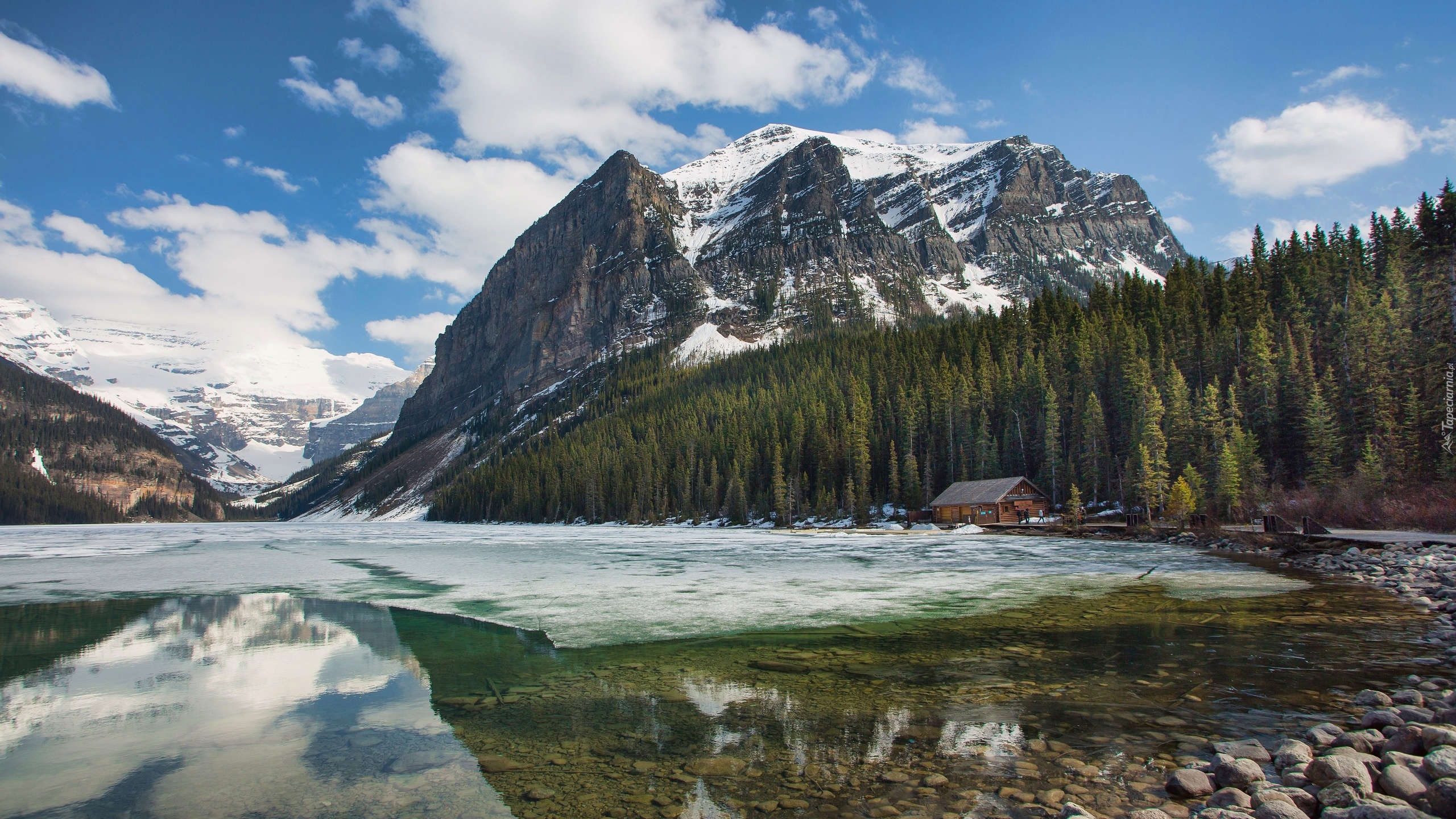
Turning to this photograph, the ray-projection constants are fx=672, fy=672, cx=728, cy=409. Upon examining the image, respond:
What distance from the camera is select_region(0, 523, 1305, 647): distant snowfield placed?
1731 centimetres

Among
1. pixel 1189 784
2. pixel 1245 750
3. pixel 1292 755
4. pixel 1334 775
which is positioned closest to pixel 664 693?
pixel 1189 784

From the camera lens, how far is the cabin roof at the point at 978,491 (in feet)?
210

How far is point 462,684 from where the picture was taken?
1081 centimetres

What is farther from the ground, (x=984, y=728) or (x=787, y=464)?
(x=787, y=464)

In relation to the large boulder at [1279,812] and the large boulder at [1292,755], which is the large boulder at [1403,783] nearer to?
the large boulder at [1292,755]

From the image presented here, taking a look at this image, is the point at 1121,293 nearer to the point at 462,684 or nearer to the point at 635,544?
the point at 635,544

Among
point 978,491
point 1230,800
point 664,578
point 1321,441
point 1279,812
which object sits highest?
point 1321,441

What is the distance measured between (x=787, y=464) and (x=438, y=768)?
91081 millimetres

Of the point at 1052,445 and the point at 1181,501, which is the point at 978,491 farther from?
the point at 1181,501

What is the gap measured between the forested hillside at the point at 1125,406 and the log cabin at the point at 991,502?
15.8 ft

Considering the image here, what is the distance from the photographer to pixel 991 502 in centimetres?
6384

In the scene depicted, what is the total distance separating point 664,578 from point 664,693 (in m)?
16.5

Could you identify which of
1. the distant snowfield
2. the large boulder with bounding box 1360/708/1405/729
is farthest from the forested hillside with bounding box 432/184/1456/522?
the large boulder with bounding box 1360/708/1405/729

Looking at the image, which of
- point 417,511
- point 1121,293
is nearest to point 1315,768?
point 1121,293
